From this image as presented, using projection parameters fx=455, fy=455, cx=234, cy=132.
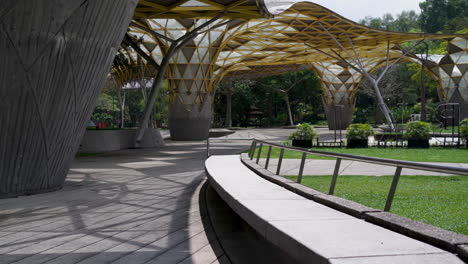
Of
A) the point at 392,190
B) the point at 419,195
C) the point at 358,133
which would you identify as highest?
the point at 392,190

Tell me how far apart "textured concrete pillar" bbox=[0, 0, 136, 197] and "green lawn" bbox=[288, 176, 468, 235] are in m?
4.34

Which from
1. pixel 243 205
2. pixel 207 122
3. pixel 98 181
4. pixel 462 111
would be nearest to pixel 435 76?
pixel 462 111

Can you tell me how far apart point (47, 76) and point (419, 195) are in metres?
6.19

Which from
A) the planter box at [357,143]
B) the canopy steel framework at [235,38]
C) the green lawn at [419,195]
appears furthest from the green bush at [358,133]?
the green lawn at [419,195]

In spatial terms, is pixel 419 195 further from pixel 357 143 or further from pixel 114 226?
pixel 357 143

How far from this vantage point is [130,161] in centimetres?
1658

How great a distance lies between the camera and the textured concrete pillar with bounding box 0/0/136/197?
7275mm

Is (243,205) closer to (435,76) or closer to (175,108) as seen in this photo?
(175,108)

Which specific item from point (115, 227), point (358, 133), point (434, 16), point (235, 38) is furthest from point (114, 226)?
point (434, 16)

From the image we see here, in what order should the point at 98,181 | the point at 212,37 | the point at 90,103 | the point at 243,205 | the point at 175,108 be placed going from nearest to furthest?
1. the point at 243,205
2. the point at 90,103
3. the point at 98,181
4. the point at 212,37
5. the point at 175,108

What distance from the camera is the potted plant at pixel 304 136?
22.3m

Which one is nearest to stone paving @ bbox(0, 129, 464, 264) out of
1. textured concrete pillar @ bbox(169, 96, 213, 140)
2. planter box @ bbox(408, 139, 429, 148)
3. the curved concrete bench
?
the curved concrete bench

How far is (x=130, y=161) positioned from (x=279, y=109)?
5406cm

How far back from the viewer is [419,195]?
5113 mm
